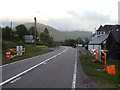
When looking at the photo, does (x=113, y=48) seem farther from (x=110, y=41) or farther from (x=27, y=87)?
(x=27, y=87)

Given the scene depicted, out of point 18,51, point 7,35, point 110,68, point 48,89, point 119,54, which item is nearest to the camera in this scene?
point 48,89

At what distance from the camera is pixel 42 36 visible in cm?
12050

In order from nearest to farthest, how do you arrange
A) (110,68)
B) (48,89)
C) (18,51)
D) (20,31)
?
(48,89) < (110,68) < (18,51) < (20,31)

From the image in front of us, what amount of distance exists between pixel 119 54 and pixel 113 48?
1.94 m

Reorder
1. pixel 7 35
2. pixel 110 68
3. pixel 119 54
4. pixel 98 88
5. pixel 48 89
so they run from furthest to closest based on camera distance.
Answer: pixel 7 35
pixel 119 54
pixel 110 68
pixel 98 88
pixel 48 89

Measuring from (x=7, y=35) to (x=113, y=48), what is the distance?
159 ft

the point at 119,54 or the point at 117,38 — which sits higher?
the point at 117,38

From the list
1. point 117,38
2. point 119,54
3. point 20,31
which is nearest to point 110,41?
point 117,38

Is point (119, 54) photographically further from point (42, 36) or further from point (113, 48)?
point (42, 36)

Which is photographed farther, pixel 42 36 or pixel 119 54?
pixel 42 36

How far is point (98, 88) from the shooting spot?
8.39m

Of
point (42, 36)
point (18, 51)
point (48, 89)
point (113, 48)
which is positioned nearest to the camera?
point (48, 89)

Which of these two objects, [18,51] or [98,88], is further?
[18,51]

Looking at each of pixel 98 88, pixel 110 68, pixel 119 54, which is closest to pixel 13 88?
pixel 98 88
